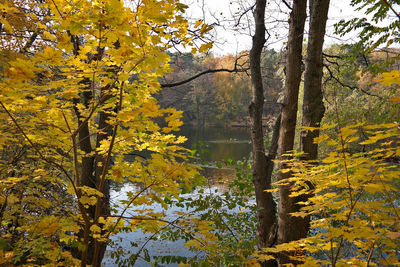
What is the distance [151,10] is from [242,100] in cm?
4454

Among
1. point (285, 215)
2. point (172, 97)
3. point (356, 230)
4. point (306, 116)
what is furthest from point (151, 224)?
point (172, 97)

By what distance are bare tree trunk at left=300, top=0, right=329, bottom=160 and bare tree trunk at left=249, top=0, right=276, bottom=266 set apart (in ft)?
3.42

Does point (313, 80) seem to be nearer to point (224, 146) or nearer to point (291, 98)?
point (291, 98)

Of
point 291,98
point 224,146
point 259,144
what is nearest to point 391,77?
point 291,98

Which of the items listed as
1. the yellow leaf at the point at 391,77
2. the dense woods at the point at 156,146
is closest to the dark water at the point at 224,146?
the dense woods at the point at 156,146

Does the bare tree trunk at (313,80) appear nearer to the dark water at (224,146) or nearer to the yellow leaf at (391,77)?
the yellow leaf at (391,77)

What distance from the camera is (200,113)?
44.8 metres

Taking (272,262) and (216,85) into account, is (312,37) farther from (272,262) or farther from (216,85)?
(216,85)

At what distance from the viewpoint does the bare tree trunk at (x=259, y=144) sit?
13.2ft

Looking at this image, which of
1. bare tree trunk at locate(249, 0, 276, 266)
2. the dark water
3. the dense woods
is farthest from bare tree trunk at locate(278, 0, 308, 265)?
the dark water

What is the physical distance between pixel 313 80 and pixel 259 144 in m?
1.39

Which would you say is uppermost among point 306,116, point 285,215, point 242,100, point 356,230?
point 242,100

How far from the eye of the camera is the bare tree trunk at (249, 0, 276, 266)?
158 inches

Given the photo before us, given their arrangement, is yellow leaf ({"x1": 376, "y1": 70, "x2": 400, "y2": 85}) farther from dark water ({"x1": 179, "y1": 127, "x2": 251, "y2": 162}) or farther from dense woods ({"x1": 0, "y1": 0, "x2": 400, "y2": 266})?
dark water ({"x1": 179, "y1": 127, "x2": 251, "y2": 162})
